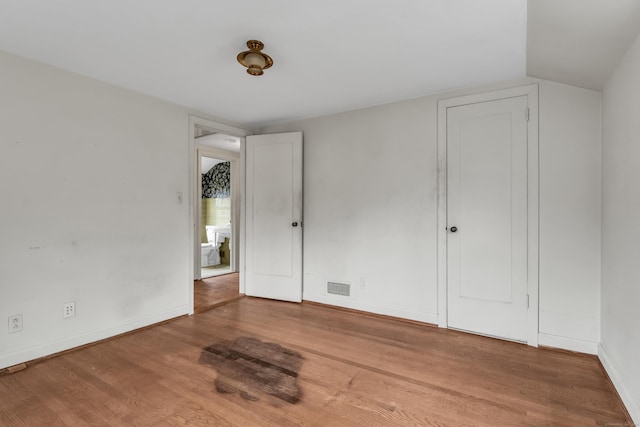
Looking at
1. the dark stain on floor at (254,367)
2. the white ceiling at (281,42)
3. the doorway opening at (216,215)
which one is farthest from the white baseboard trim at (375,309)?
the doorway opening at (216,215)

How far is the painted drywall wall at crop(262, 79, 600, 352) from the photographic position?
2.41 m

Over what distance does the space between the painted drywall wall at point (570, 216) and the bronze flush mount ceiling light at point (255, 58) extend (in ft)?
7.27

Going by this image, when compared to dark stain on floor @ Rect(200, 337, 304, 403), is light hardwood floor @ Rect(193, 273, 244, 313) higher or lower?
higher

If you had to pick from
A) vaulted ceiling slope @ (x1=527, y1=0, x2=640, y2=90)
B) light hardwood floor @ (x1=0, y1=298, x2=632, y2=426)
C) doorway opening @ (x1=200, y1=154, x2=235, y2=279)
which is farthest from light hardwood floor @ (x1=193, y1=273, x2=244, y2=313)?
vaulted ceiling slope @ (x1=527, y1=0, x2=640, y2=90)

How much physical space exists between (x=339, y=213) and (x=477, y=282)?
1549 mm

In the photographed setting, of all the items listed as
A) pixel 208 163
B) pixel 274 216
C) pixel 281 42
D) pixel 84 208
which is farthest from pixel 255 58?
pixel 208 163

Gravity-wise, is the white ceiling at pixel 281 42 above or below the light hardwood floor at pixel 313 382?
above

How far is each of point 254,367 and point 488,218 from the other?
2271mm

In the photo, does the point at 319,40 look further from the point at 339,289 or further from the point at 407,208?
the point at 339,289

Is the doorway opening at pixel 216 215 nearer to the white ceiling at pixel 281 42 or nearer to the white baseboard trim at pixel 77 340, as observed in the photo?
the white baseboard trim at pixel 77 340

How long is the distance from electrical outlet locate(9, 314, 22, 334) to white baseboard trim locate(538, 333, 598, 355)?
3945 mm

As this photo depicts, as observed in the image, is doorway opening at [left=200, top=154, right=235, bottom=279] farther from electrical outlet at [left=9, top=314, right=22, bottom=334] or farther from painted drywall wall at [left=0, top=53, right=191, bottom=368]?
electrical outlet at [left=9, top=314, right=22, bottom=334]

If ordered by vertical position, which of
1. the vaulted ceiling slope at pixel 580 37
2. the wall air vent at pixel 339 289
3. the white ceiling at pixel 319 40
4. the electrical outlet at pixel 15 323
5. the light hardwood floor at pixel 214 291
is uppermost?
the white ceiling at pixel 319 40

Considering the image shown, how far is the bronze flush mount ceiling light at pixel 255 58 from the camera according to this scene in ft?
6.77
